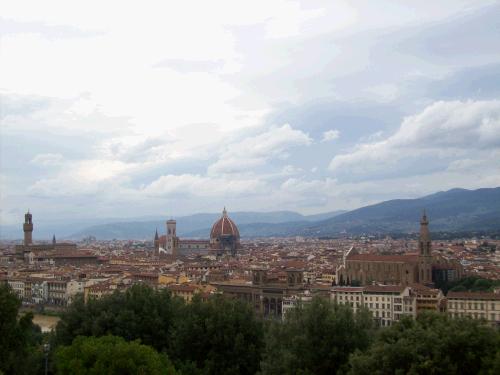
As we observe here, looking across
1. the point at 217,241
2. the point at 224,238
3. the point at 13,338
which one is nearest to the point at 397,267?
the point at 13,338

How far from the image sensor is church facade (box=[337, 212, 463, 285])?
59938 millimetres

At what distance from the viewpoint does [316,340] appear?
20062 millimetres

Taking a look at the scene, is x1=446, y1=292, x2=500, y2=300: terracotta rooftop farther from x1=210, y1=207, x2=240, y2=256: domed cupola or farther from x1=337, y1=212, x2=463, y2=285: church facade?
x1=210, y1=207, x2=240, y2=256: domed cupola

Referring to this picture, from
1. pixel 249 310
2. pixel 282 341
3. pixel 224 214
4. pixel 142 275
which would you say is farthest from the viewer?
pixel 224 214

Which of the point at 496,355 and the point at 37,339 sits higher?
the point at 496,355

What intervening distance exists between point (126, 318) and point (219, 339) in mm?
3882

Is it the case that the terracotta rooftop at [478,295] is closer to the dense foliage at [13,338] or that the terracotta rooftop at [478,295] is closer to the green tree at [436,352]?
the green tree at [436,352]

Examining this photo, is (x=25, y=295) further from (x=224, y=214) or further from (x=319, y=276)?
(x=224, y=214)

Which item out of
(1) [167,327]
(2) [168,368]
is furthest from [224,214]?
(2) [168,368]

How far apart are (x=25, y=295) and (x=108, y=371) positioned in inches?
1898

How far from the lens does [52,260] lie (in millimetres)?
88812

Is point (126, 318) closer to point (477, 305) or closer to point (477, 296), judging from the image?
point (477, 305)

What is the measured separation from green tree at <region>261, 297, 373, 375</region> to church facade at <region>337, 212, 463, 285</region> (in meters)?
38.6

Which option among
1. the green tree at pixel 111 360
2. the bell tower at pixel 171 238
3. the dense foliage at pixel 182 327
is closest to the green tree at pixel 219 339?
the dense foliage at pixel 182 327
